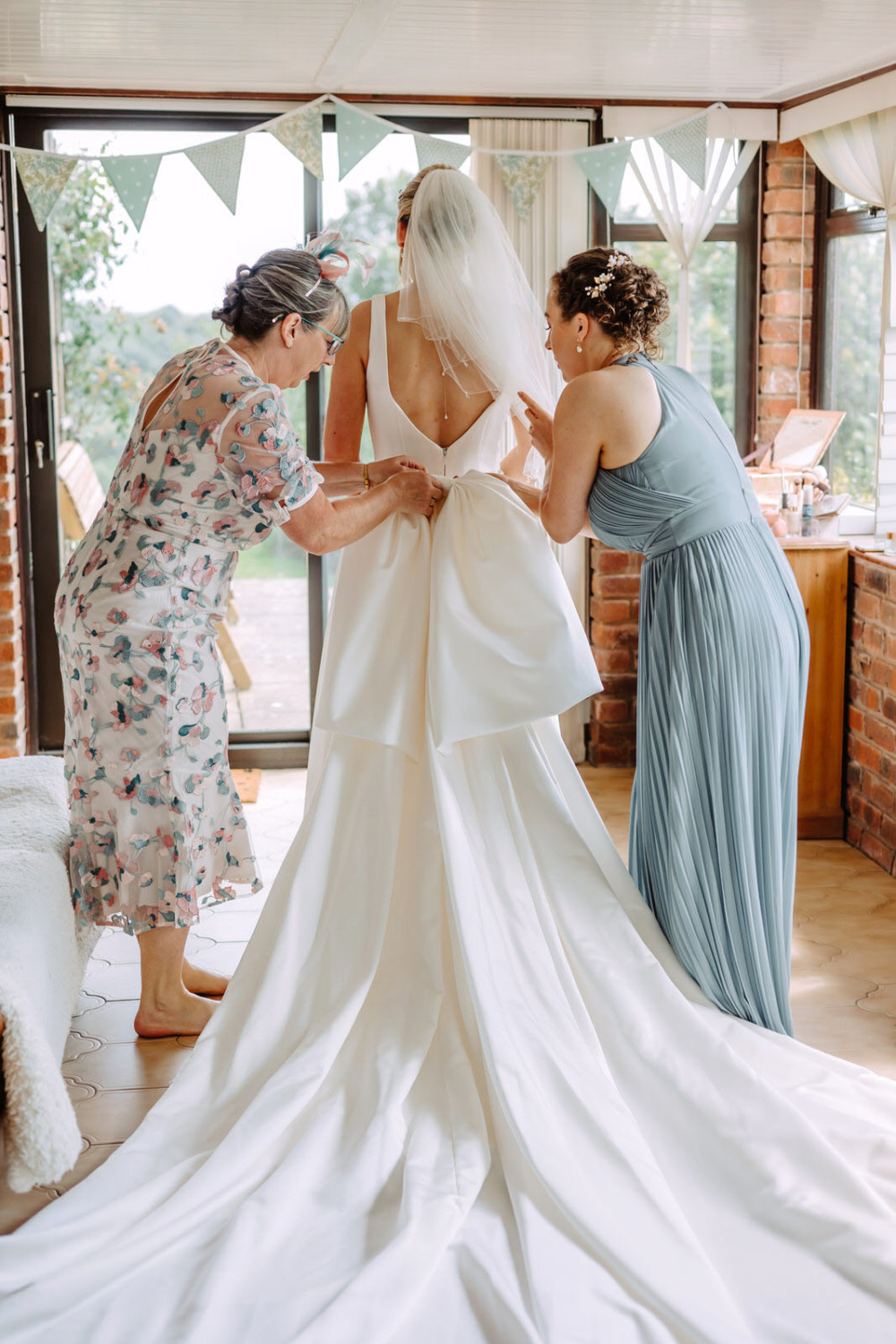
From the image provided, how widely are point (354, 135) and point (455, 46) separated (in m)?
0.52

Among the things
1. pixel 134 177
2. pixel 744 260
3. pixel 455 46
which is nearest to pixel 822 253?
pixel 744 260

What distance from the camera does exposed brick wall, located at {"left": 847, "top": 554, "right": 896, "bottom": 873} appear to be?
3.62 metres

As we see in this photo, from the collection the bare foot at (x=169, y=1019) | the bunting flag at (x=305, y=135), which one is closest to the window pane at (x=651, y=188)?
the bunting flag at (x=305, y=135)

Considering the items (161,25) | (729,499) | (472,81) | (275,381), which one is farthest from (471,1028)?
(472,81)

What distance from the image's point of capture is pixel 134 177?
3.89 m

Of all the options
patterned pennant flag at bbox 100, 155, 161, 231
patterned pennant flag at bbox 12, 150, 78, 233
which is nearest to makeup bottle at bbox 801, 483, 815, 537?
patterned pennant flag at bbox 100, 155, 161, 231

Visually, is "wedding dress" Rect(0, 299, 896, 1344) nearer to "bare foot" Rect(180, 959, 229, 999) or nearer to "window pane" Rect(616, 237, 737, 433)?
"bare foot" Rect(180, 959, 229, 999)

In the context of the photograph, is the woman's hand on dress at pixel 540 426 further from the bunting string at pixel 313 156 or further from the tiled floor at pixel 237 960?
the bunting string at pixel 313 156

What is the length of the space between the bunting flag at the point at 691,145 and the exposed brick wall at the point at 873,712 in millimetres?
1417

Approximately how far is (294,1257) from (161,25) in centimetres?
293

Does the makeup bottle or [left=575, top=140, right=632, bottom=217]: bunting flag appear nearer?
the makeup bottle

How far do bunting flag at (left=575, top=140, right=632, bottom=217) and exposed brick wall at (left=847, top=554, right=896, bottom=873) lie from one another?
1451 millimetres

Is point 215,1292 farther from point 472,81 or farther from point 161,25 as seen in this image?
point 472,81

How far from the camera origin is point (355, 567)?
2.45m
